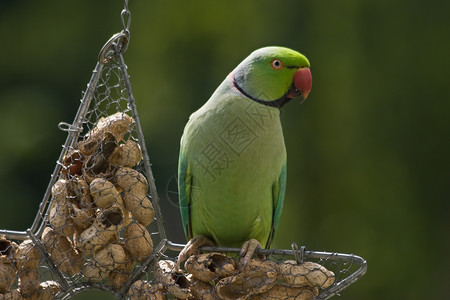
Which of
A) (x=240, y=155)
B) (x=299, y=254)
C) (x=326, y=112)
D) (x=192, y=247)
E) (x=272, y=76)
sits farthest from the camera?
(x=326, y=112)

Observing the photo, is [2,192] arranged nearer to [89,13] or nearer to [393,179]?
[89,13]

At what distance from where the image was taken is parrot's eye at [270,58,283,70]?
1865mm

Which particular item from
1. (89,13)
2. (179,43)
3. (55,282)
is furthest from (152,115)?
(55,282)

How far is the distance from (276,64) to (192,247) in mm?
614

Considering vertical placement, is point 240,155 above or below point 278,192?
above

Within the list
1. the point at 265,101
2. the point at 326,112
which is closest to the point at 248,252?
the point at 265,101

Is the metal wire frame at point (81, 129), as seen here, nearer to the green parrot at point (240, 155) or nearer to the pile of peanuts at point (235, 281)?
the pile of peanuts at point (235, 281)

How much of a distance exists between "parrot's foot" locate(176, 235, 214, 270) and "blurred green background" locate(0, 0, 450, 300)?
1640mm

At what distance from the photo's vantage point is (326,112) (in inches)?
168

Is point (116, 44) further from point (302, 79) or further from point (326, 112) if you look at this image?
point (326, 112)

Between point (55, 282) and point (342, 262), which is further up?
point (342, 262)

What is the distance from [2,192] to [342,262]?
12.5ft

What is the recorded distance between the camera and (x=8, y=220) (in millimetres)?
4531

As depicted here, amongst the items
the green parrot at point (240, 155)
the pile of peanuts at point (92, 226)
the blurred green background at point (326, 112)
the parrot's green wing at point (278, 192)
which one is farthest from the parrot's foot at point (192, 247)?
the blurred green background at point (326, 112)
